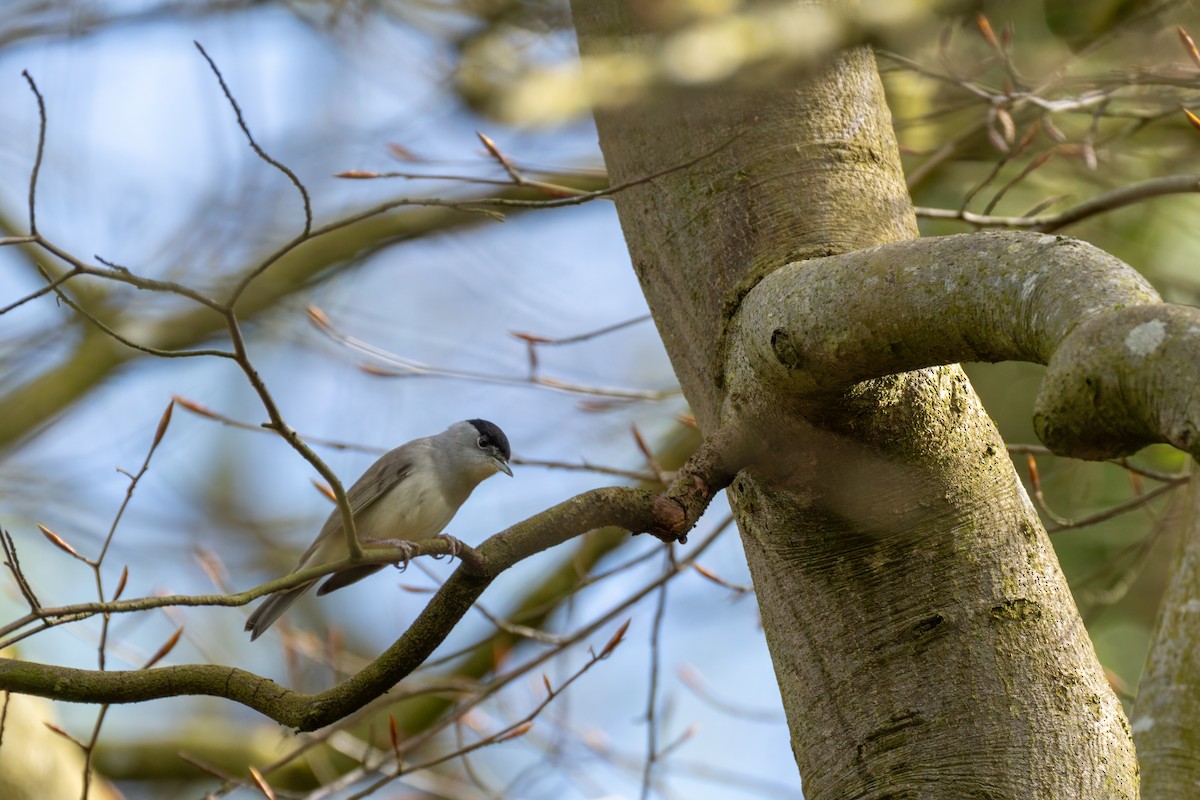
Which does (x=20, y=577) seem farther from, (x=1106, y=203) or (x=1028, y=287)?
(x=1106, y=203)

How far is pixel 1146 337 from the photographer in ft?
4.23

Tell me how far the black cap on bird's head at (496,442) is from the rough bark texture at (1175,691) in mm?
2618

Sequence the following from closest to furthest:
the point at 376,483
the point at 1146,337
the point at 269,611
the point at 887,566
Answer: the point at 1146,337
the point at 887,566
the point at 269,611
the point at 376,483

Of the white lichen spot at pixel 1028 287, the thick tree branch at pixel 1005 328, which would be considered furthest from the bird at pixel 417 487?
the white lichen spot at pixel 1028 287

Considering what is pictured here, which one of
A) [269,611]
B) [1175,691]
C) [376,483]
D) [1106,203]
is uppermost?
[376,483]

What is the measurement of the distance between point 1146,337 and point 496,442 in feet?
11.7

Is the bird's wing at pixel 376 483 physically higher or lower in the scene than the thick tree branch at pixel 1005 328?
higher

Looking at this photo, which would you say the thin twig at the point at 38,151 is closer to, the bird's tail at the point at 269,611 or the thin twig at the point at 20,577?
the thin twig at the point at 20,577

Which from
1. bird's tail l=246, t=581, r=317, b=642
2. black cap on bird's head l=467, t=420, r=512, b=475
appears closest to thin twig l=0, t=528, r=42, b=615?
bird's tail l=246, t=581, r=317, b=642

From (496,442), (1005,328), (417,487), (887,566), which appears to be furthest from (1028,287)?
(496,442)

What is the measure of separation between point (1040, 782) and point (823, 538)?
Result: 599mm

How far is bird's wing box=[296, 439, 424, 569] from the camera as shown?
14.5 feet

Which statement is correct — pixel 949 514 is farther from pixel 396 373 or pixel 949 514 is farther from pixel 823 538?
pixel 396 373

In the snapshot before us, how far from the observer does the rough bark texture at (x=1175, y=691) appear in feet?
8.34
